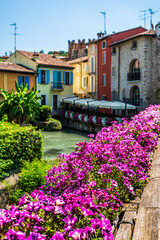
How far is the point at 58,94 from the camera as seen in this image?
37.8 metres

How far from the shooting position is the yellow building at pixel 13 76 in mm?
31453

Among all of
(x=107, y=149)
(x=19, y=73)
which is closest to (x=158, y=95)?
(x=19, y=73)

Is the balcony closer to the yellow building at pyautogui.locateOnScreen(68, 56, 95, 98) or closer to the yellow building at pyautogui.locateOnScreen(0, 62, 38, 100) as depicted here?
the yellow building at pyautogui.locateOnScreen(0, 62, 38, 100)

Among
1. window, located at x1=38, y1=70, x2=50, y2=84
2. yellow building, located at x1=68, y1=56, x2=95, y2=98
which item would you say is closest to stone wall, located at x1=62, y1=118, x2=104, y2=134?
window, located at x1=38, y1=70, x2=50, y2=84

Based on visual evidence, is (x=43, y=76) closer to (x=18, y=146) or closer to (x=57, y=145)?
(x=57, y=145)

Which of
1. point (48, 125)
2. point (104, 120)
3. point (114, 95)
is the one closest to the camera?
point (104, 120)

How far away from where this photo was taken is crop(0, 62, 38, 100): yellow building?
31453 mm

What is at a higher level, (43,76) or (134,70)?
(134,70)

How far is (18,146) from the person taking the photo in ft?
28.7

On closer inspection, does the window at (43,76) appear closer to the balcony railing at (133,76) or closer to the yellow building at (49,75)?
the yellow building at (49,75)

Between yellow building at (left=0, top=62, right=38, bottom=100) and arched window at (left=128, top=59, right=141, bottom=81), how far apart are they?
11570 millimetres

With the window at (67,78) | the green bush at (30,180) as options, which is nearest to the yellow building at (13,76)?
the window at (67,78)

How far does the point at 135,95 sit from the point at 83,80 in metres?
14.4

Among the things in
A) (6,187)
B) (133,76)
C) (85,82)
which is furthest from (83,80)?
(6,187)
